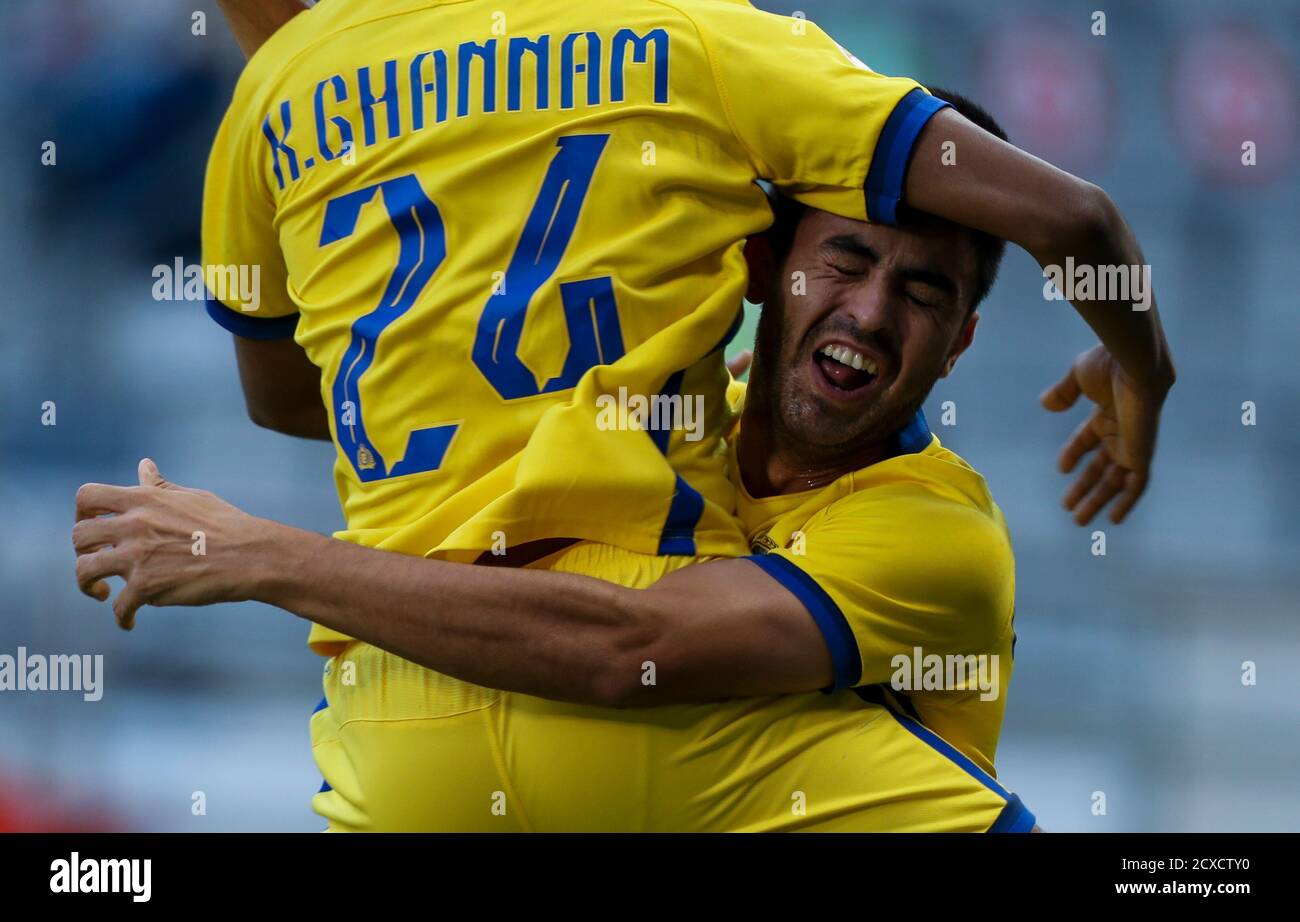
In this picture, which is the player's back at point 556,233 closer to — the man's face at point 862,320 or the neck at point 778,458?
the man's face at point 862,320

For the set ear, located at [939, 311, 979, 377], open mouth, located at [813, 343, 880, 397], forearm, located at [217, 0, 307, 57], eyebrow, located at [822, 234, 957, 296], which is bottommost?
open mouth, located at [813, 343, 880, 397]

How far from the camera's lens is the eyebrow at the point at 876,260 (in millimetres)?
1839

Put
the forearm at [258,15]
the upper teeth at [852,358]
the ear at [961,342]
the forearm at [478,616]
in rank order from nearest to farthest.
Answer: the forearm at [478,616]
the upper teeth at [852,358]
the ear at [961,342]
the forearm at [258,15]

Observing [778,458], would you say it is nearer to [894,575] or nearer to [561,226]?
[894,575]

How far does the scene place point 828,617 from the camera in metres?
1.73

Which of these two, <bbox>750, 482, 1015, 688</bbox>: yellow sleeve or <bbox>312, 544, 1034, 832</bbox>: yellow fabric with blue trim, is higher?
<bbox>750, 482, 1015, 688</bbox>: yellow sleeve

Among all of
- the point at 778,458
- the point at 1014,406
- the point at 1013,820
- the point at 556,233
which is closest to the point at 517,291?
the point at 556,233

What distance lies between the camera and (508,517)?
1678 mm

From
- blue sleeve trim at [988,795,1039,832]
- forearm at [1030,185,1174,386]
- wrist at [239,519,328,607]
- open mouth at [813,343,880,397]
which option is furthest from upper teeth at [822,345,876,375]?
wrist at [239,519,328,607]

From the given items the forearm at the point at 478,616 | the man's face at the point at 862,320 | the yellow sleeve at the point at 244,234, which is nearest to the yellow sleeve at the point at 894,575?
the man's face at the point at 862,320

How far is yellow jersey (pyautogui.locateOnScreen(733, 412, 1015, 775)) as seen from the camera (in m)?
1.76

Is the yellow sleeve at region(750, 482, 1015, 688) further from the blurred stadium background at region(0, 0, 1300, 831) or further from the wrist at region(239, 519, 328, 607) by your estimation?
the blurred stadium background at region(0, 0, 1300, 831)
